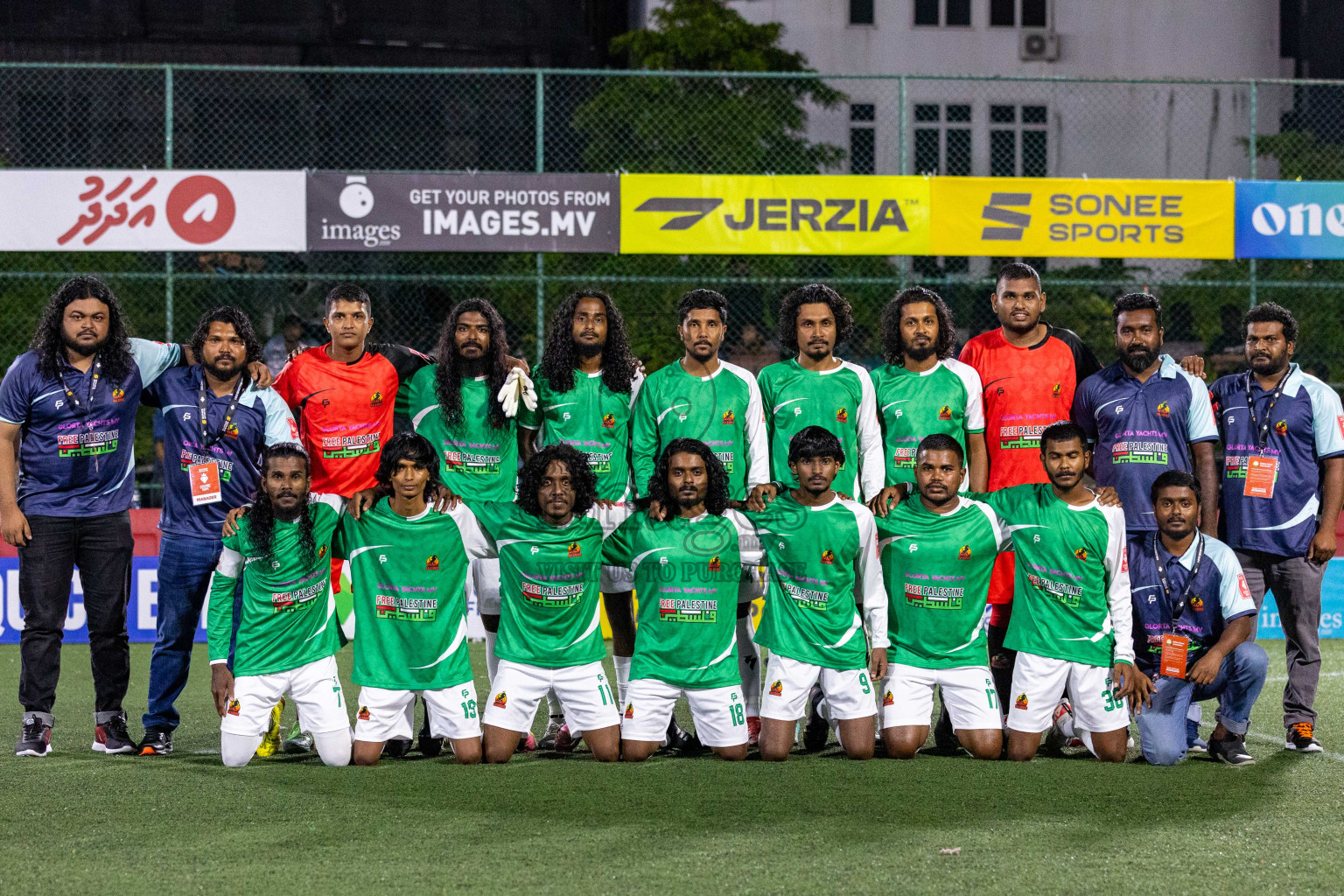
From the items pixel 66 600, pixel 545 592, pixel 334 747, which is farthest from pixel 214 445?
pixel 545 592

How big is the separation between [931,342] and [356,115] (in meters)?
14.9

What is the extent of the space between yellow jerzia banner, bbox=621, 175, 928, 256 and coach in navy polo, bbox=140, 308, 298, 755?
654 centimetres

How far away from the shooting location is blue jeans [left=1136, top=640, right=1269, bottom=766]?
6.37 meters

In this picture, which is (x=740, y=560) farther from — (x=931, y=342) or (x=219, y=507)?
(x=219, y=507)

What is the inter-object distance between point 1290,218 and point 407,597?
9.93 meters

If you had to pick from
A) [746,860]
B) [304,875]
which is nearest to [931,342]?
[746,860]

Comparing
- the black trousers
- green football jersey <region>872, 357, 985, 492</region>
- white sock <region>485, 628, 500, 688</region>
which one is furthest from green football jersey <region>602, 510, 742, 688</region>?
the black trousers

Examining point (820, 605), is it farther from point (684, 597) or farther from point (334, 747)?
point (334, 747)

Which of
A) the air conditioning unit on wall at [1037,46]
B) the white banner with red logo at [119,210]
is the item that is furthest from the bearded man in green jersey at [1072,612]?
the air conditioning unit on wall at [1037,46]

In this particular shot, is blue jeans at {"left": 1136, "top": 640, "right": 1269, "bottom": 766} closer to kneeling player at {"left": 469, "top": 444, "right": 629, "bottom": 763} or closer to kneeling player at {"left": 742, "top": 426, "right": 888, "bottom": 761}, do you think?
kneeling player at {"left": 742, "top": 426, "right": 888, "bottom": 761}

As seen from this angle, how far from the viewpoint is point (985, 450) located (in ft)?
23.0

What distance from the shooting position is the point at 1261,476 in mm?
7027

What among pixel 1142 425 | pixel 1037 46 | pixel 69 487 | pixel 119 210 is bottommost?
pixel 69 487

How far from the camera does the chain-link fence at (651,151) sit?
14.7 m
